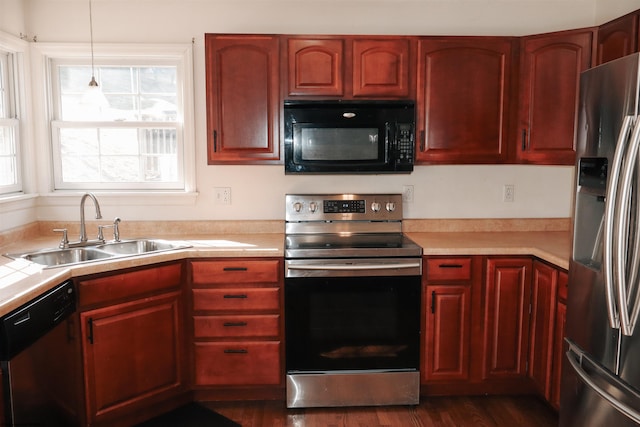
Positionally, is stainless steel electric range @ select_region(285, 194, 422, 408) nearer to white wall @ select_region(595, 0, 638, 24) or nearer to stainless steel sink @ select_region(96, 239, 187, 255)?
stainless steel sink @ select_region(96, 239, 187, 255)

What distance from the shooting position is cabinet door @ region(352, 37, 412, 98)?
9.30ft

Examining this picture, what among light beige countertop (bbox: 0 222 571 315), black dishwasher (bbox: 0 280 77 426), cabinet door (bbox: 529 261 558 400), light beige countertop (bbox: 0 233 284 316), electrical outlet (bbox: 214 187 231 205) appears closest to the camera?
black dishwasher (bbox: 0 280 77 426)

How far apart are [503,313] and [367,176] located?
1.15 meters

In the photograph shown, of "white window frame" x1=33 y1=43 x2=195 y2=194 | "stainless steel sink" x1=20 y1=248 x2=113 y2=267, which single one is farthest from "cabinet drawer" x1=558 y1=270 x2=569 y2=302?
"stainless steel sink" x1=20 y1=248 x2=113 y2=267

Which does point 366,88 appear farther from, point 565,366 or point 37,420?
point 37,420

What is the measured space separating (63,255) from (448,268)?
2.04m

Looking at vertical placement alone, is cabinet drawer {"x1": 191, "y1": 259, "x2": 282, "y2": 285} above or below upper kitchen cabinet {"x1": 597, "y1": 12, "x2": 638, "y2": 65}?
below

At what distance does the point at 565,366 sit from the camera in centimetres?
210

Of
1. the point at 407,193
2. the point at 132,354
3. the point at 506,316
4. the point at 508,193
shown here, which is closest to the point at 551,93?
the point at 508,193

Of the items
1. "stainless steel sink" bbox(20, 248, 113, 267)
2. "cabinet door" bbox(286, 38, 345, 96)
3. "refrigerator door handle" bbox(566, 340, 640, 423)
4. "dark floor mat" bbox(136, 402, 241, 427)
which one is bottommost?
"dark floor mat" bbox(136, 402, 241, 427)

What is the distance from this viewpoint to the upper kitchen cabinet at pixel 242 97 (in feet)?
9.25

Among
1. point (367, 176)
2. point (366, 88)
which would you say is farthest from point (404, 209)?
point (366, 88)

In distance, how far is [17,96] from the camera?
299 cm

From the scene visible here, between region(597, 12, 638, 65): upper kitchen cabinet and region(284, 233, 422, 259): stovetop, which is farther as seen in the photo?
region(284, 233, 422, 259): stovetop
